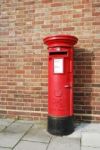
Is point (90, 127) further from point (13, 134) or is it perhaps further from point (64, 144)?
point (13, 134)

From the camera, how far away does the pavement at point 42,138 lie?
397 centimetres

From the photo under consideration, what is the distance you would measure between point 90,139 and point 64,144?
0.53 meters

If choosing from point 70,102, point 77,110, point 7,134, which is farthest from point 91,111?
point 7,134

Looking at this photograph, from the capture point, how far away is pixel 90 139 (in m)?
4.32

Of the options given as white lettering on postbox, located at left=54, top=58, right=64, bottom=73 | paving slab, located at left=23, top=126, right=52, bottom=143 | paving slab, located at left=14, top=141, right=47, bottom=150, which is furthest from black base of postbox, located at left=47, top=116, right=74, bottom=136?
white lettering on postbox, located at left=54, top=58, right=64, bottom=73

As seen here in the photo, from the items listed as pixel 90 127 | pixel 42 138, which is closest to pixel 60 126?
pixel 42 138

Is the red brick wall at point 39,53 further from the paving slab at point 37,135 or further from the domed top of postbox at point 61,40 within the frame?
the domed top of postbox at point 61,40

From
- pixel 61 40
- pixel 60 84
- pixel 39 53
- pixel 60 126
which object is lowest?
pixel 60 126

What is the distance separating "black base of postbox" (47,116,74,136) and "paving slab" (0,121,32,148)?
58cm

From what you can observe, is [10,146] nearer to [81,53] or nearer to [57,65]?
[57,65]

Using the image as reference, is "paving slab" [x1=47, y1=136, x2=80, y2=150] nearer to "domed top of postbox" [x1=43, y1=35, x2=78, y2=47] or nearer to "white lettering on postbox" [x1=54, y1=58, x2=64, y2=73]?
"white lettering on postbox" [x1=54, y1=58, x2=64, y2=73]

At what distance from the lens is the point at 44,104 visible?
5492 mm

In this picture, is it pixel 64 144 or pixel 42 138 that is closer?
pixel 64 144

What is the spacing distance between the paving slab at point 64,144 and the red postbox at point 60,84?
0.73 ft
